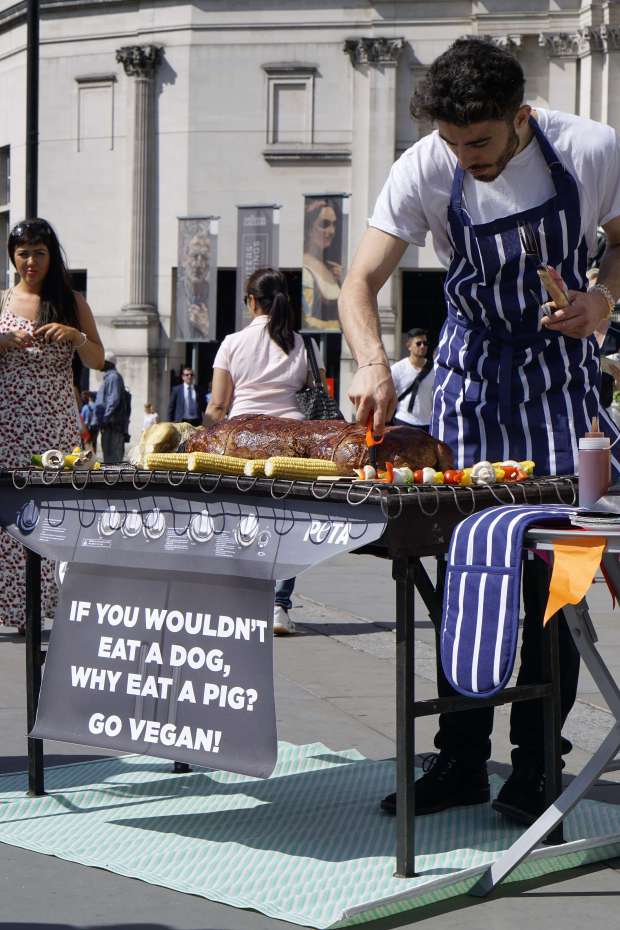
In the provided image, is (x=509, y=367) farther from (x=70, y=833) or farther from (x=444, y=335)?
(x=70, y=833)

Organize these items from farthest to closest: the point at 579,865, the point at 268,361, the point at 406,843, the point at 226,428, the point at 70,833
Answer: the point at 268,361, the point at 226,428, the point at 70,833, the point at 579,865, the point at 406,843

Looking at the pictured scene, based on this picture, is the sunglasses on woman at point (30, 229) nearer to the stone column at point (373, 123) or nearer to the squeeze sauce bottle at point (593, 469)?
the squeeze sauce bottle at point (593, 469)

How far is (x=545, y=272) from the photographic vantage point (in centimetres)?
335

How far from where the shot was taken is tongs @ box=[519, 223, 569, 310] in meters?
3.38

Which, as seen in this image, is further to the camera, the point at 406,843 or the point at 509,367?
the point at 509,367

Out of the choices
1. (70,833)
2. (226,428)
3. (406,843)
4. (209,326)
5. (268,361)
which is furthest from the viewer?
(209,326)

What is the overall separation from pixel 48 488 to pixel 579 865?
1732 mm

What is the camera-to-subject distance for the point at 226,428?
13.8 ft

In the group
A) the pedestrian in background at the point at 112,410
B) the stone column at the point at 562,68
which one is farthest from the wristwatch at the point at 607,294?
the stone column at the point at 562,68

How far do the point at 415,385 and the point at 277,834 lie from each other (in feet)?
22.1

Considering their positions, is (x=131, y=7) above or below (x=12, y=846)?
above

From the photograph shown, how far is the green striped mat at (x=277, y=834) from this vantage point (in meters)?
3.29

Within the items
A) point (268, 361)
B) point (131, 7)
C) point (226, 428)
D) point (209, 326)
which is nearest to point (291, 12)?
point (131, 7)

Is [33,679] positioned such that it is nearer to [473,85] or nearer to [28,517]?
[28,517]
